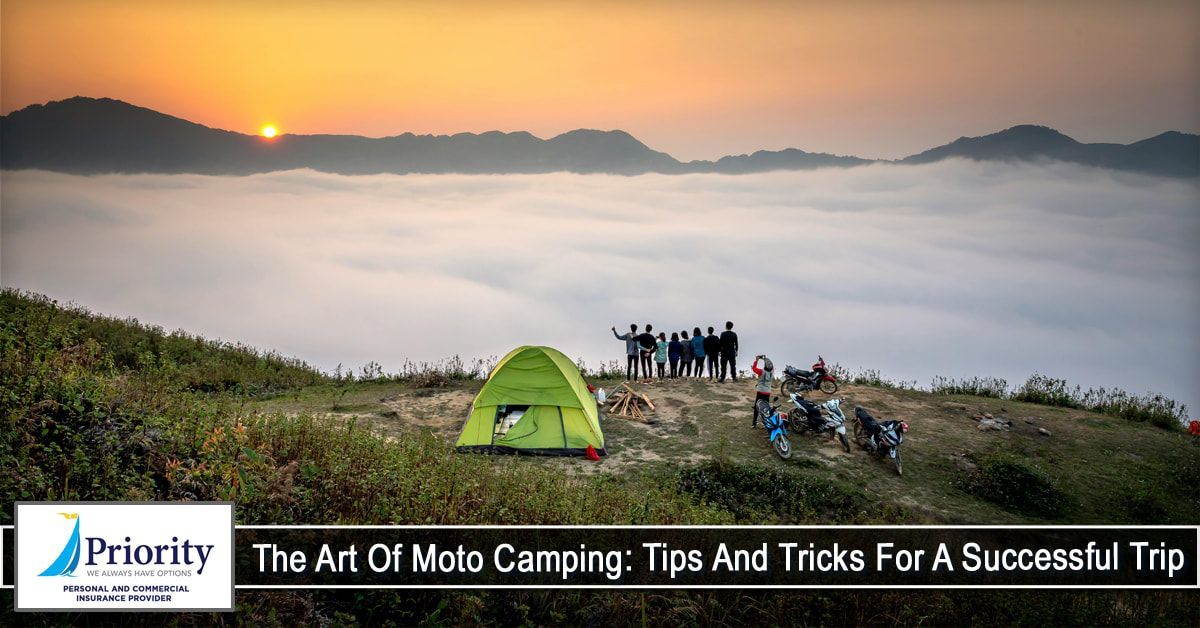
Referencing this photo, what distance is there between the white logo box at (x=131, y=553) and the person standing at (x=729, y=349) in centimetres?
1542

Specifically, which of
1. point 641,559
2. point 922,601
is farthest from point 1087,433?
point 641,559

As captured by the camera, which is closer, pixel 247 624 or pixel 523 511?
pixel 247 624

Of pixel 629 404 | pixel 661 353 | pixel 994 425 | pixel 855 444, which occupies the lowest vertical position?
pixel 855 444

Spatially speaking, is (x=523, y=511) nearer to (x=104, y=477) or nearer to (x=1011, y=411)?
(x=104, y=477)

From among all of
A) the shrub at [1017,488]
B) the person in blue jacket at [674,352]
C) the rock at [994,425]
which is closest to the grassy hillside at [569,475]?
the shrub at [1017,488]

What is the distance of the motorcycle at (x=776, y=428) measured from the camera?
14789mm

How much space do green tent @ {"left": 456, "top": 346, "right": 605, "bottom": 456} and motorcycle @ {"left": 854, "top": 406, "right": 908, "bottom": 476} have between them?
5527 millimetres

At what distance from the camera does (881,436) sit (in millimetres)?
14688

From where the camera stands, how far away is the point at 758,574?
841 cm

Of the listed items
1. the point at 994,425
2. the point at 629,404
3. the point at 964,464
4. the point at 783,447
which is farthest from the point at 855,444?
the point at 629,404

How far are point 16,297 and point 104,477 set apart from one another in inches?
492

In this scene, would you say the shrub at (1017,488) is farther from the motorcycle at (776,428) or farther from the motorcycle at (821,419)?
the motorcycle at (776,428)

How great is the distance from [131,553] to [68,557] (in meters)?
0.54

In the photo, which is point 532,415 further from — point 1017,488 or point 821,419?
point 1017,488
